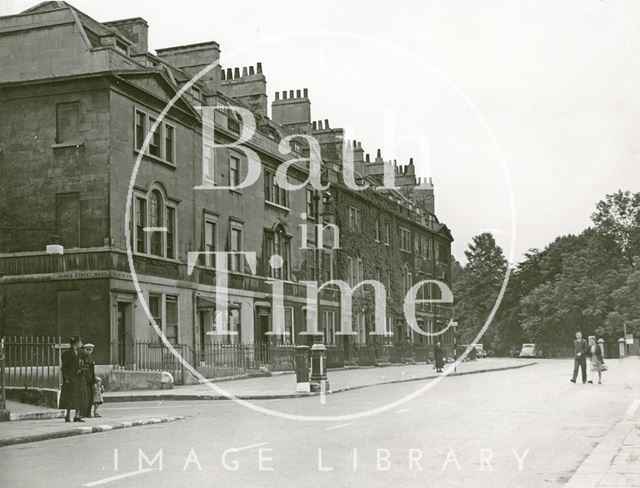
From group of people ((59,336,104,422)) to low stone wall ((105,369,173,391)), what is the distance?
27.8ft

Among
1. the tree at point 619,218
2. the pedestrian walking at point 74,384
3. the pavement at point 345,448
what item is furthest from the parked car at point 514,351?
the pedestrian walking at point 74,384

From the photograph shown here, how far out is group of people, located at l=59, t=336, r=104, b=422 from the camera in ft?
58.1

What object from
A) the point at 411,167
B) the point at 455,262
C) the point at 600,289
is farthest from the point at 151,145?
the point at 455,262

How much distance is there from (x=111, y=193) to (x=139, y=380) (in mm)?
6078

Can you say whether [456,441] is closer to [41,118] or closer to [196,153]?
[41,118]

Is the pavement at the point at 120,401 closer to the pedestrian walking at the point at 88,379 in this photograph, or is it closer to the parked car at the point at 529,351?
the pedestrian walking at the point at 88,379

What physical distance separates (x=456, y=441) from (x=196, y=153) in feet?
79.3

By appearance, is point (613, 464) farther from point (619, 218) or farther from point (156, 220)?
point (619, 218)

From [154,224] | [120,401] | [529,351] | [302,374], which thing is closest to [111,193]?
[154,224]

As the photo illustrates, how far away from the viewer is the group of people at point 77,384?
17.7 meters

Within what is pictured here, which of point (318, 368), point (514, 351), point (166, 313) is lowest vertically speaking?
point (514, 351)

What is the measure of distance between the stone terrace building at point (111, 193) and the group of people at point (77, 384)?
9420 millimetres

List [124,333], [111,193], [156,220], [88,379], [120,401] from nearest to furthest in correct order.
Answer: [88,379] → [120,401] → [111,193] → [124,333] → [156,220]

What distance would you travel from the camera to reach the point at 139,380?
90.2 ft
